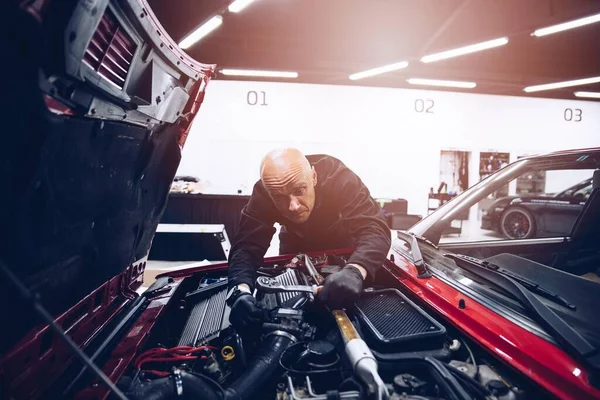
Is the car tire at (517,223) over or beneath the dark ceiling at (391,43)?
beneath

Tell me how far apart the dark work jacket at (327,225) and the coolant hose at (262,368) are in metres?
0.44

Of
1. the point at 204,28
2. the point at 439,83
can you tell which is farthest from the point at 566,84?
the point at 204,28

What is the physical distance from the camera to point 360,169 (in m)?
8.73

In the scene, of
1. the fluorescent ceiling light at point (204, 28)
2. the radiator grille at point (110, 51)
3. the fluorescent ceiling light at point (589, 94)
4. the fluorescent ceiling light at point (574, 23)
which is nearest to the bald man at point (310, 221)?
the radiator grille at point (110, 51)

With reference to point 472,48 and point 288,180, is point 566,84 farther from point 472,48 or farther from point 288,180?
point 288,180

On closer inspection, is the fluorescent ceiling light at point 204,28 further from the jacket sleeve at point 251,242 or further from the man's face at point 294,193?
the man's face at point 294,193

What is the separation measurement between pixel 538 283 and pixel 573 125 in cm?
1120

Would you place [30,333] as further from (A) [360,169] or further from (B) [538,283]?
(A) [360,169]

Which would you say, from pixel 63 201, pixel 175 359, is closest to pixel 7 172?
pixel 63 201

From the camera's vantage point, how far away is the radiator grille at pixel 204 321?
4.26 feet

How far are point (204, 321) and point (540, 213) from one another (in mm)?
5910

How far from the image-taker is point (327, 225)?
2.36 metres

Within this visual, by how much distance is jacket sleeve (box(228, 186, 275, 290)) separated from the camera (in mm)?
1639

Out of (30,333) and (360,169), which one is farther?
(360,169)
